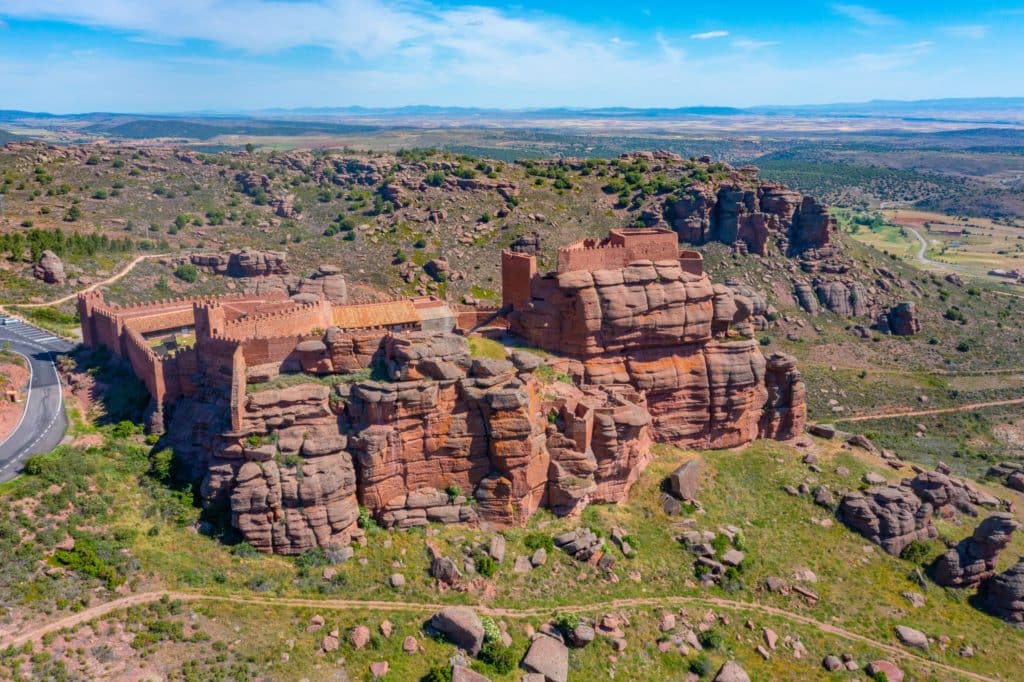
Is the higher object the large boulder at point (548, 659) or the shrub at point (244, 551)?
the shrub at point (244, 551)

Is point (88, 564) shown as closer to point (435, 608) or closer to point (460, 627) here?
point (435, 608)

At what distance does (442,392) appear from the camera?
40219mm

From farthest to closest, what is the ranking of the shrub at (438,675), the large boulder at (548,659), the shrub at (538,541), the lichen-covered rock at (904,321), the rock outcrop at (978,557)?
1. the lichen-covered rock at (904,321)
2. the rock outcrop at (978,557)
3. the shrub at (538,541)
4. the large boulder at (548,659)
5. the shrub at (438,675)

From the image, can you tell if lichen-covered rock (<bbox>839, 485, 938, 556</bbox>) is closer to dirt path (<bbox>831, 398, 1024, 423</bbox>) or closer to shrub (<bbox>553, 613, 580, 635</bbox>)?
shrub (<bbox>553, 613, 580, 635</bbox>)

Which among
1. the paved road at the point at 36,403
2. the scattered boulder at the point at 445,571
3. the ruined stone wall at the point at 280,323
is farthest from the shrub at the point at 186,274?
the scattered boulder at the point at 445,571

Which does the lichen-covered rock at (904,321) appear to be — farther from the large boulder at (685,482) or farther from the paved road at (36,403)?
the paved road at (36,403)

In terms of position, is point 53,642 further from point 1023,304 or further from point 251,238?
point 1023,304

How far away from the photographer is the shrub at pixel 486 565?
37500 millimetres

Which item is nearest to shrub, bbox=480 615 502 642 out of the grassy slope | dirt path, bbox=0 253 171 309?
the grassy slope

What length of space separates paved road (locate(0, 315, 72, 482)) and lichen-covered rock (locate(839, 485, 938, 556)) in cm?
5106

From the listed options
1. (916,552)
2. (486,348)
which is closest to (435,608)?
(486,348)

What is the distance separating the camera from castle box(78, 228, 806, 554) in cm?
3816

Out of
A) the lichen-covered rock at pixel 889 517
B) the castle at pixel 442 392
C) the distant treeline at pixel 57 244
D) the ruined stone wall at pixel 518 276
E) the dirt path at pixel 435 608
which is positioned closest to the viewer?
the dirt path at pixel 435 608

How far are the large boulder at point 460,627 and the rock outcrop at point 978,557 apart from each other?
30.8 m
